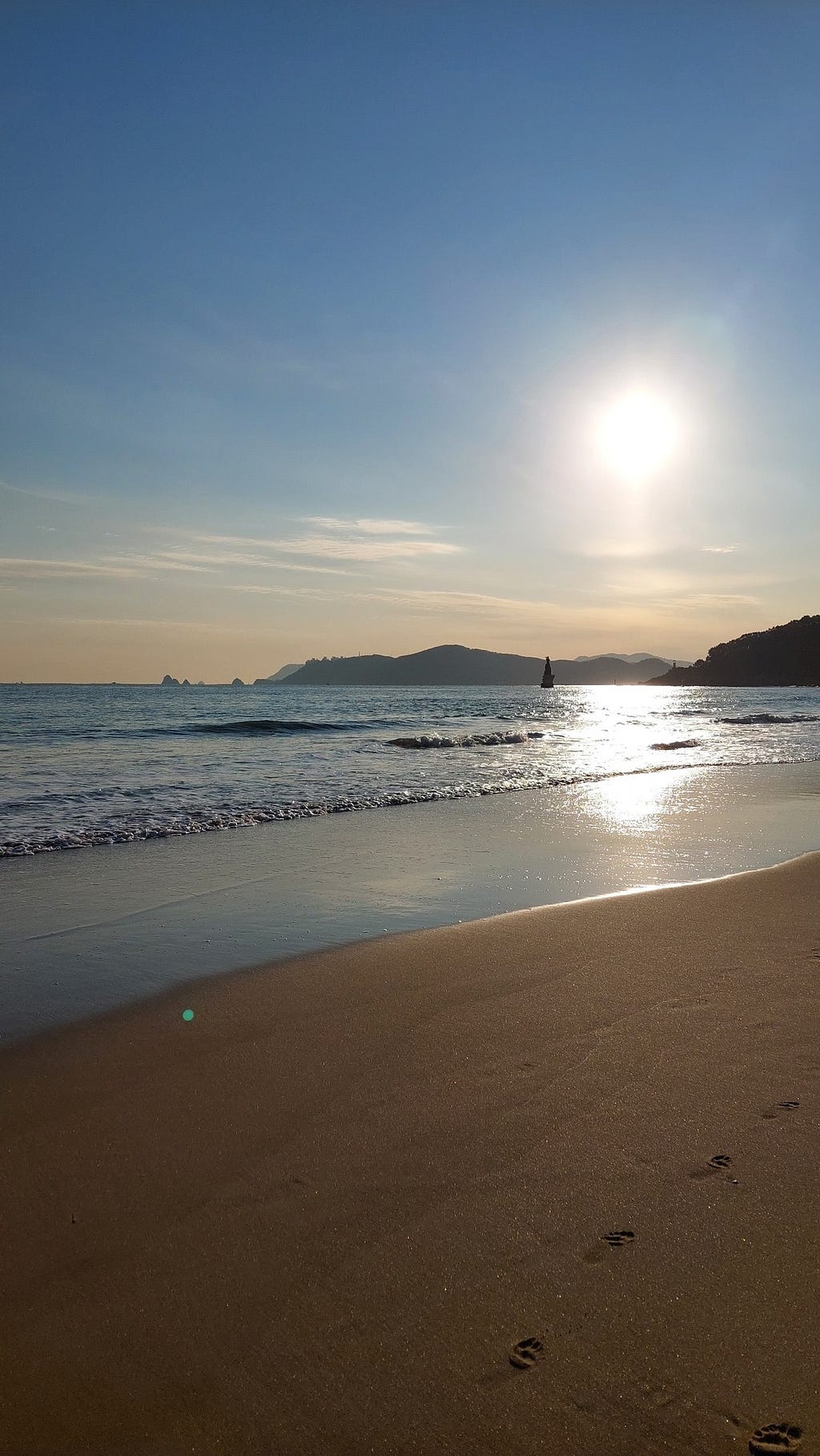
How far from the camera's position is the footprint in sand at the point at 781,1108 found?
10.2 ft

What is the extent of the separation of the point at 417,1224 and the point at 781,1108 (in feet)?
4.93

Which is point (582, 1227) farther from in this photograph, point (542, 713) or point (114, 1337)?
point (542, 713)

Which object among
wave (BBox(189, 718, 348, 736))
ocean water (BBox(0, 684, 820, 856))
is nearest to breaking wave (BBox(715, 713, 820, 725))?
ocean water (BBox(0, 684, 820, 856))

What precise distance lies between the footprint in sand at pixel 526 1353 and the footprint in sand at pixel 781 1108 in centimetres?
144

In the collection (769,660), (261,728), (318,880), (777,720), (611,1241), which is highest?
(769,660)

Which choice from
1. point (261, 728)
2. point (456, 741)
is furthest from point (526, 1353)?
point (261, 728)

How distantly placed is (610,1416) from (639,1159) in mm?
1012

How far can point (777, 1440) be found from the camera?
1.79m

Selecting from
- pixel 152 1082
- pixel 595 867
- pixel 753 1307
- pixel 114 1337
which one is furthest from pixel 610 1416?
pixel 595 867

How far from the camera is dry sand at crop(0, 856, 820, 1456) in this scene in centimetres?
192

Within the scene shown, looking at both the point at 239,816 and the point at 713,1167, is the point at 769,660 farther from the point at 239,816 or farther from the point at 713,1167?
the point at 713,1167

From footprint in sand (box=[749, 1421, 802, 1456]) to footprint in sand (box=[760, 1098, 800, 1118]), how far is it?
1.36m

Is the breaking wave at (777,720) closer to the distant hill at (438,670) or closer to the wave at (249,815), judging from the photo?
the wave at (249,815)

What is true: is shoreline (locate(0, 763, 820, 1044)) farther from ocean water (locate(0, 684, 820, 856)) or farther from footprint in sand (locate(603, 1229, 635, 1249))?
footprint in sand (locate(603, 1229, 635, 1249))
